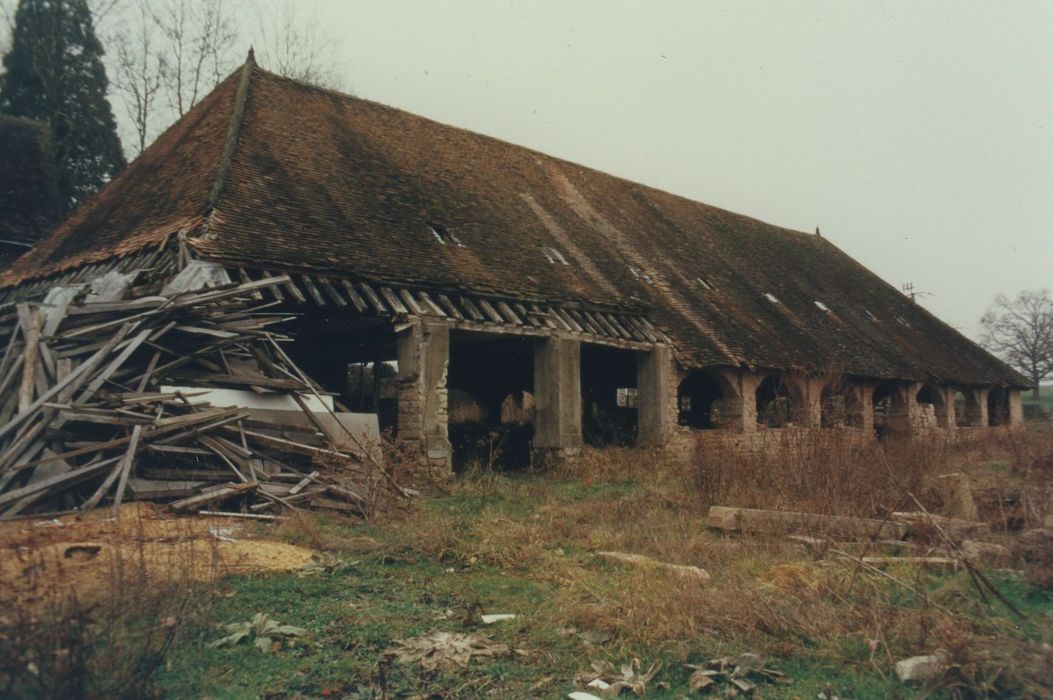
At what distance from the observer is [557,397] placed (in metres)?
14.7

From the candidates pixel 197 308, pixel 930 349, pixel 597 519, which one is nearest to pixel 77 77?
pixel 197 308

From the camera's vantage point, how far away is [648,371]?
16812mm

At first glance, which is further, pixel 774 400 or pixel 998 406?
pixel 998 406

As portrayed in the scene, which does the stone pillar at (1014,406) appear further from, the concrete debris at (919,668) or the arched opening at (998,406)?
the concrete debris at (919,668)

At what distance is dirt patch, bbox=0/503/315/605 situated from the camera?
489 cm

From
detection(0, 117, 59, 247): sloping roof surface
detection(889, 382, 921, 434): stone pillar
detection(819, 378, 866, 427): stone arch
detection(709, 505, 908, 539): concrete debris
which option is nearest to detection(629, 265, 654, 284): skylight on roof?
detection(819, 378, 866, 427): stone arch

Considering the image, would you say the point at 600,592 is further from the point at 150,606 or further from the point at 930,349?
the point at 930,349

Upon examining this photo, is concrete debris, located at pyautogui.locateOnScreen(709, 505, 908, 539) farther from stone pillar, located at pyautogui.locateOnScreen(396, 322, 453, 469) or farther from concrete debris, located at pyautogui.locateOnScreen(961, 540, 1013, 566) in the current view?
stone pillar, located at pyautogui.locateOnScreen(396, 322, 453, 469)

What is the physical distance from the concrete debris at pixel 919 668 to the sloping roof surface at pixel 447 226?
931 centimetres

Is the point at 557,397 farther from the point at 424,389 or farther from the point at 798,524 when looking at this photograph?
the point at 798,524

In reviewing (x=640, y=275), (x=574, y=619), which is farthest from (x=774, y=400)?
(x=574, y=619)

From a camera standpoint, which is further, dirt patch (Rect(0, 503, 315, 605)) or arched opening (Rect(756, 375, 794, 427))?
arched opening (Rect(756, 375, 794, 427))

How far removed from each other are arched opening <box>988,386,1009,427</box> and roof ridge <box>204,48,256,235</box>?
90.7 feet

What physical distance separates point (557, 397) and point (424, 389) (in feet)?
10.2
